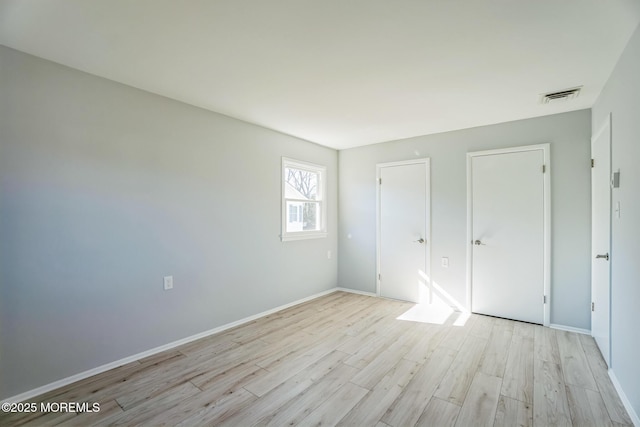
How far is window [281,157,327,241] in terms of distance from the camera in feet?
13.7

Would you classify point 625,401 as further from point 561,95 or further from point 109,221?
point 109,221

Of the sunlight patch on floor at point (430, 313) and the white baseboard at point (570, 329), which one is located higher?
the white baseboard at point (570, 329)

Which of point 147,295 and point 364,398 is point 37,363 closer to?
point 147,295

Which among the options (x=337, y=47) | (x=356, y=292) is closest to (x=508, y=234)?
(x=356, y=292)

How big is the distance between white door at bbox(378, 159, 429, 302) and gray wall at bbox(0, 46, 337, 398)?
6.53 feet

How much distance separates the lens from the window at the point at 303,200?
13.7 ft

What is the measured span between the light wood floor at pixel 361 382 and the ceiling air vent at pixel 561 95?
2.41 m

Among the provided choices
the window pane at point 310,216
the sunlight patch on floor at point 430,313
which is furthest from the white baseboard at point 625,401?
the window pane at point 310,216

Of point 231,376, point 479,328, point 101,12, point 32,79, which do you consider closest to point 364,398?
point 231,376

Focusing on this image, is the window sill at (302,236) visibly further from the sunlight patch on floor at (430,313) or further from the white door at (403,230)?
the sunlight patch on floor at (430,313)

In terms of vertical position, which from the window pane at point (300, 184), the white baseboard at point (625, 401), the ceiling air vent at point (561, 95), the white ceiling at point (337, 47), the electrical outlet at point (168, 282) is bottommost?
the white baseboard at point (625, 401)

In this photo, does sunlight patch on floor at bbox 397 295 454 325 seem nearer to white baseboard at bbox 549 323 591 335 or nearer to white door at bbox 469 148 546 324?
white door at bbox 469 148 546 324

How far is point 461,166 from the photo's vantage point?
3.92 meters

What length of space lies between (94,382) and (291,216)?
108 inches
